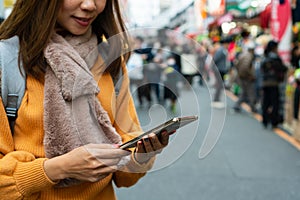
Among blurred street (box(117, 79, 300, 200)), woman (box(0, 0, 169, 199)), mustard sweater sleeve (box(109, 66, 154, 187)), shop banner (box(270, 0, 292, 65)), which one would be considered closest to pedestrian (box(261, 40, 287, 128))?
shop banner (box(270, 0, 292, 65))

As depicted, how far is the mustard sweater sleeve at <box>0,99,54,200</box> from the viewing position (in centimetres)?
125

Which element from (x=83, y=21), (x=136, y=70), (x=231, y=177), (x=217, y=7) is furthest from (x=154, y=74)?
(x=217, y=7)

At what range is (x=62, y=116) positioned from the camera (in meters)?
1.28

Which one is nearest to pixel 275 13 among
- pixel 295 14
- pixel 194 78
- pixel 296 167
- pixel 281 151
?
pixel 295 14

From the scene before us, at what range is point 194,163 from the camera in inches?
232

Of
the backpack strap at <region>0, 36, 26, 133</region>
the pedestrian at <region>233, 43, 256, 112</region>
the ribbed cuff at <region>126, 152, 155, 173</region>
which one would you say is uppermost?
the backpack strap at <region>0, 36, 26, 133</region>

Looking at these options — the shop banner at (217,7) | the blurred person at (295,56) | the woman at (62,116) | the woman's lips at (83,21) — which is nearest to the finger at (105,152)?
the woman at (62,116)

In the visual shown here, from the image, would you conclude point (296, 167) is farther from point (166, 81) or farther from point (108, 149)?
point (108, 149)

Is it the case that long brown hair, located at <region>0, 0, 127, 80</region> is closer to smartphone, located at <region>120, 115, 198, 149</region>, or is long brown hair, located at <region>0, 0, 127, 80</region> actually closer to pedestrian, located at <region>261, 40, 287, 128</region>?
smartphone, located at <region>120, 115, 198, 149</region>

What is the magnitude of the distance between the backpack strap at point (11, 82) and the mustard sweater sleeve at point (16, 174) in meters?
0.03

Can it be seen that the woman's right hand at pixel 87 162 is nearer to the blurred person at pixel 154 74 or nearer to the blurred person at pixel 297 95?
the blurred person at pixel 154 74

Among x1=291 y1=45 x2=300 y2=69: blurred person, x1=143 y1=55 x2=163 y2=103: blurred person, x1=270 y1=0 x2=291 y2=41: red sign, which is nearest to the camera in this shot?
x1=143 y1=55 x2=163 y2=103: blurred person

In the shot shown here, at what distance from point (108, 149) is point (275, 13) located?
25.1 ft

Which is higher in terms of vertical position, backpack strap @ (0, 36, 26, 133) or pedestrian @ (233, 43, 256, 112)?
backpack strap @ (0, 36, 26, 133)
